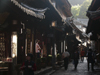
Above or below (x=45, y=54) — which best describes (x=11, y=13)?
above

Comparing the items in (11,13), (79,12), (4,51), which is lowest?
(4,51)

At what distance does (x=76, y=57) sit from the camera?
18.0 metres

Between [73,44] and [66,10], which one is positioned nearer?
[66,10]

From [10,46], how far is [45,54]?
32.4 ft

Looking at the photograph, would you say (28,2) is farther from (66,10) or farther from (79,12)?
(79,12)

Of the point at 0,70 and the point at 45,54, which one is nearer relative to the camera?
the point at 0,70

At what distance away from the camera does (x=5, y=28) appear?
9500 mm

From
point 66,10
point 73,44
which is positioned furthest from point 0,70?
point 73,44

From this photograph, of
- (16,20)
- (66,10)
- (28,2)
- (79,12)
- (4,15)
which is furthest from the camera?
(79,12)

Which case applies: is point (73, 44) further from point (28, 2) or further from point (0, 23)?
point (0, 23)

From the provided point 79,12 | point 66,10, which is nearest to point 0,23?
point 66,10

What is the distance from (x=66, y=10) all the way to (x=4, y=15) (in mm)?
25557

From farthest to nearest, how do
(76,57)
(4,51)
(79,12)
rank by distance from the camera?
(79,12) → (76,57) → (4,51)

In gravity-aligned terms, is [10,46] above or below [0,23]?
below
